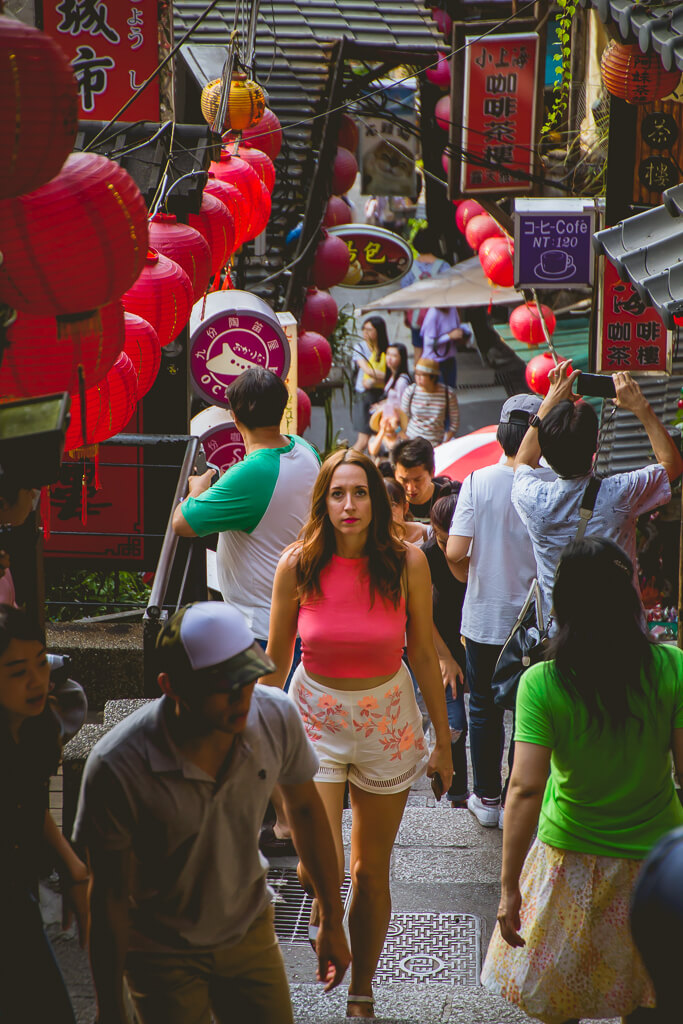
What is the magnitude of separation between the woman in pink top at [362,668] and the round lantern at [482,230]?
1167 centimetres

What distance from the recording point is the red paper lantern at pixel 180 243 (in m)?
7.18

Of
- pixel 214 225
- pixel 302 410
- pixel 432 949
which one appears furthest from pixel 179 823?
pixel 302 410

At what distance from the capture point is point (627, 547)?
17.4 feet

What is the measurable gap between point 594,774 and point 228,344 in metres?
6.95

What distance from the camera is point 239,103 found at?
10.4 m

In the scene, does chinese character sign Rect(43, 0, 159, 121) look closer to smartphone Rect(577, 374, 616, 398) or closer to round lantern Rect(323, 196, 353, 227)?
smartphone Rect(577, 374, 616, 398)

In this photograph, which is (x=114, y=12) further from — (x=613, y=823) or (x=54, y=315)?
(x=613, y=823)

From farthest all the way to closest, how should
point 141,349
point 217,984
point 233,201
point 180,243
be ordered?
1. point 233,201
2. point 180,243
3. point 141,349
4. point 217,984

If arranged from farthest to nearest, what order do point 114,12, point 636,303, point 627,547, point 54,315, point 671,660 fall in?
point 636,303
point 114,12
point 627,547
point 54,315
point 671,660

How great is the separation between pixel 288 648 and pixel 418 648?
532 millimetres

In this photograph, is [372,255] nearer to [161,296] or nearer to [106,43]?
[106,43]

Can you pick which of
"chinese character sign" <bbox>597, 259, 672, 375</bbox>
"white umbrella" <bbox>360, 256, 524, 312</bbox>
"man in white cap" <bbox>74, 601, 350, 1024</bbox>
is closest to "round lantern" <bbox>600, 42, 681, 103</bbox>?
"chinese character sign" <bbox>597, 259, 672, 375</bbox>

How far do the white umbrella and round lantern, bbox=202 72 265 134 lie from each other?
8703 mm

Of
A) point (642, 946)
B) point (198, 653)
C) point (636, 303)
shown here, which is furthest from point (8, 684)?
point (636, 303)
